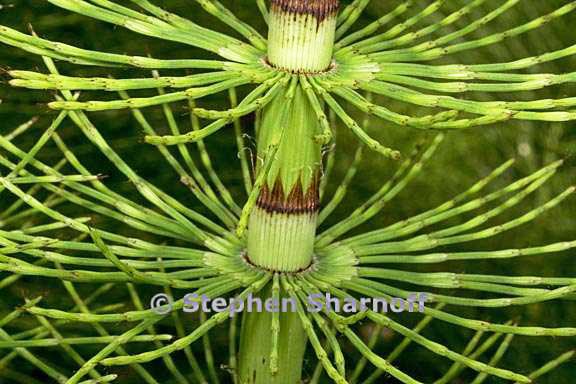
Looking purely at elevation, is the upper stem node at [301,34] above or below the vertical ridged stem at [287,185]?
above

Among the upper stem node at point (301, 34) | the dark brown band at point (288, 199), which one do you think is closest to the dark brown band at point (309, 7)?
the upper stem node at point (301, 34)

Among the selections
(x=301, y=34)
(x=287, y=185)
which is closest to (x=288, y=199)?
(x=287, y=185)

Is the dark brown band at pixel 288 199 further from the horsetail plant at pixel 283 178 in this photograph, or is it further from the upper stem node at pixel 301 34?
the upper stem node at pixel 301 34

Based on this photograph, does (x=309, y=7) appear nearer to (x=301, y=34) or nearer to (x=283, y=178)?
(x=301, y=34)

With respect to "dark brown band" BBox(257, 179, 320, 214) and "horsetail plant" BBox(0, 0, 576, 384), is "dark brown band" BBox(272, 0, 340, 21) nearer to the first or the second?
"horsetail plant" BBox(0, 0, 576, 384)

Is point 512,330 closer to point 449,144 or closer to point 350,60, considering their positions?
point 350,60

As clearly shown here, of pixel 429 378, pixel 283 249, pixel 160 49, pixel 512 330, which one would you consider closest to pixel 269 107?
pixel 283 249

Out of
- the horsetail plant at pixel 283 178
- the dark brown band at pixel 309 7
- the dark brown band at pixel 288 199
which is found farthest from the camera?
the dark brown band at pixel 288 199

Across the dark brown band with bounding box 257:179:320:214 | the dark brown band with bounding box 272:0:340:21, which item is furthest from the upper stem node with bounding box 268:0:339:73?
the dark brown band with bounding box 257:179:320:214
